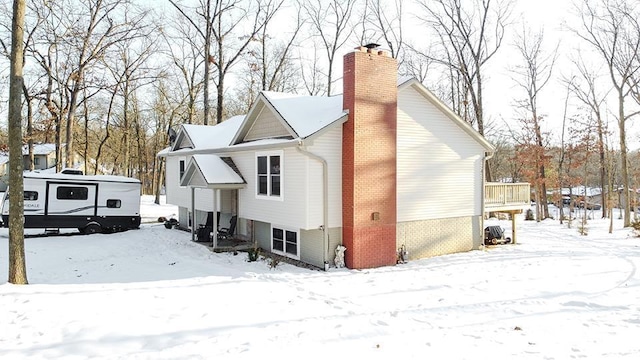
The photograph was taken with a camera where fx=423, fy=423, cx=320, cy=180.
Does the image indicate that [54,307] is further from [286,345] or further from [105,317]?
[286,345]

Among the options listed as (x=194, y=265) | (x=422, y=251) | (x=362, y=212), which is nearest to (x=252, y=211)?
(x=194, y=265)

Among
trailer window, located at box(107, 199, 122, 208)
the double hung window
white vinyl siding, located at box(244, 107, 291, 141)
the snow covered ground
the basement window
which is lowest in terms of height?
the snow covered ground

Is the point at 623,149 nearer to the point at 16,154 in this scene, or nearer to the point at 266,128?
the point at 266,128

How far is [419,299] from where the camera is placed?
9664mm

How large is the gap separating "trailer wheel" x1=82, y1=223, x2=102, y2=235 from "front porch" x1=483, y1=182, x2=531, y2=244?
17.2 meters

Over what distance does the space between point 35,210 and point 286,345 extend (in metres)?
16.7

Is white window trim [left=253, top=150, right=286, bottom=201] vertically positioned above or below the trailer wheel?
above

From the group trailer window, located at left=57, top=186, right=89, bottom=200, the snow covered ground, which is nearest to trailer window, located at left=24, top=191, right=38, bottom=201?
trailer window, located at left=57, top=186, right=89, bottom=200

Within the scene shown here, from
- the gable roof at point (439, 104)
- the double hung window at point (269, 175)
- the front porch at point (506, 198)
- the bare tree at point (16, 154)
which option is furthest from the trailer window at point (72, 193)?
the front porch at point (506, 198)

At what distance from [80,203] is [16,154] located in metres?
10.1

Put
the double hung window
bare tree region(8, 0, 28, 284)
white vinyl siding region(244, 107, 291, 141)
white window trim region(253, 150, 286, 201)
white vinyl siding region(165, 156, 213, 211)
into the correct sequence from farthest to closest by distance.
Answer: white vinyl siding region(165, 156, 213, 211) → white vinyl siding region(244, 107, 291, 141) → the double hung window → white window trim region(253, 150, 286, 201) → bare tree region(8, 0, 28, 284)

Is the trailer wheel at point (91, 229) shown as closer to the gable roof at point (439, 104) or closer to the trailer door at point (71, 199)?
the trailer door at point (71, 199)

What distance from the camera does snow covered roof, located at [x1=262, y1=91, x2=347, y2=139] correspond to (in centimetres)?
1285

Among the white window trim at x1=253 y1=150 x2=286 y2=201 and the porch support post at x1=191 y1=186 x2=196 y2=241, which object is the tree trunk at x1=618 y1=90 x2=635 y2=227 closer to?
the white window trim at x1=253 y1=150 x2=286 y2=201
